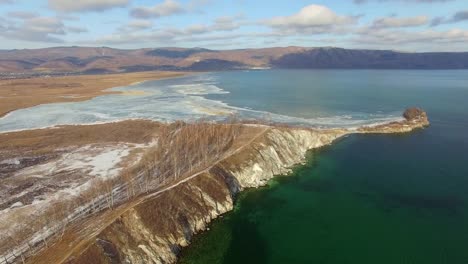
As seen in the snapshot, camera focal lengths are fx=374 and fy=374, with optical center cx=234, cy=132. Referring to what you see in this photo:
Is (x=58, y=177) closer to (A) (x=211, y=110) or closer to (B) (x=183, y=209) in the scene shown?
(B) (x=183, y=209)

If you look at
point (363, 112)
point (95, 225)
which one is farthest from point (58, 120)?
point (363, 112)

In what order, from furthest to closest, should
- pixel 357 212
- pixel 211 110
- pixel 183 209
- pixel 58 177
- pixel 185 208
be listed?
1. pixel 211 110
2. pixel 58 177
3. pixel 357 212
4. pixel 185 208
5. pixel 183 209

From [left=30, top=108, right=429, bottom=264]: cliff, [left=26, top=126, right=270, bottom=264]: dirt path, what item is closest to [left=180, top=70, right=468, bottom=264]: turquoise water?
[left=30, top=108, right=429, bottom=264]: cliff

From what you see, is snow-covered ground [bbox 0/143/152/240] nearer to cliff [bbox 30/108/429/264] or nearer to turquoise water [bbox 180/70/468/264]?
cliff [bbox 30/108/429/264]

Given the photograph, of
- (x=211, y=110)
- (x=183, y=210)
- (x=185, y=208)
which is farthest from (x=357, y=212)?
(x=211, y=110)

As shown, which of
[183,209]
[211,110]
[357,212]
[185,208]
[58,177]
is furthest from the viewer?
[211,110]

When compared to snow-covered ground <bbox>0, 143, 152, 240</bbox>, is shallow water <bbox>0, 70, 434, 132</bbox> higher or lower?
higher
